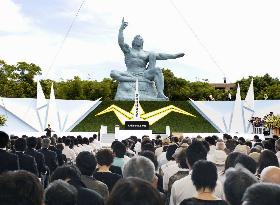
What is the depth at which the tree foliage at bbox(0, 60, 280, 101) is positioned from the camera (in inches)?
2822

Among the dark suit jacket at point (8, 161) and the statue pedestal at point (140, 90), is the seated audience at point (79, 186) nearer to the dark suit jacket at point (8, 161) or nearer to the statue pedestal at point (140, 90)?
A: the dark suit jacket at point (8, 161)

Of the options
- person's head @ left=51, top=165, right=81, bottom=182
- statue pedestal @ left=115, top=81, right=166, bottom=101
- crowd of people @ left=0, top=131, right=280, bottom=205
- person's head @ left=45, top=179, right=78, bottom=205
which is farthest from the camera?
statue pedestal @ left=115, top=81, right=166, bottom=101

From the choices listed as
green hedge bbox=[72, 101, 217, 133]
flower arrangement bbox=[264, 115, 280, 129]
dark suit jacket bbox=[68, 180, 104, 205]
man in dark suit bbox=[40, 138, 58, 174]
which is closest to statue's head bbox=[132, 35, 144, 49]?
green hedge bbox=[72, 101, 217, 133]

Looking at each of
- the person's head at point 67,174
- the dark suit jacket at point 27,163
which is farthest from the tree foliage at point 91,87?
the person's head at point 67,174

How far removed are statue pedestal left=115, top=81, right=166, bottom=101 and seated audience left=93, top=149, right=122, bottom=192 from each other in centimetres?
4467

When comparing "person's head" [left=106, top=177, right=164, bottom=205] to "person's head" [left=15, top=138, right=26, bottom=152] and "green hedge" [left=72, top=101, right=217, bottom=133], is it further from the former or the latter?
"green hedge" [left=72, top=101, right=217, bottom=133]

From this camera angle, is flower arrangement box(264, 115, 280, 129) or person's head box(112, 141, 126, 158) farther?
flower arrangement box(264, 115, 280, 129)

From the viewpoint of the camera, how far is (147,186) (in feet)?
10.4

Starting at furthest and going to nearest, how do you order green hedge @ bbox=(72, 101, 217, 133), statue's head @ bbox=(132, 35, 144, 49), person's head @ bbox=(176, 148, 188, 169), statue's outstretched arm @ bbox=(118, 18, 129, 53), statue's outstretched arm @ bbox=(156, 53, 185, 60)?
1. statue's head @ bbox=(132, 35, 144, 49)
2. statue's outstretched arm @ bbox=(118, 18, 129, 53)
3. statue's outstretched arm @ bbox=(156, 53, 185, 60)
4. green hedge @ bbox=(72, 101, 217, 133)
5. person's head @ bbox=(176, 148, 188, 169)

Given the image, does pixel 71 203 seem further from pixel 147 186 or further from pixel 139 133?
pixel 139 133

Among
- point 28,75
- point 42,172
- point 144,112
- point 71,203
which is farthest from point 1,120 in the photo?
point 28,75

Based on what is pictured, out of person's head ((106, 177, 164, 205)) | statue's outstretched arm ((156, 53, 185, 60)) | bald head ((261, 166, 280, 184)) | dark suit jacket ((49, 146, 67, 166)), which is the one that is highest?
statue's outstretched arm ((156, 53, 185, 60))

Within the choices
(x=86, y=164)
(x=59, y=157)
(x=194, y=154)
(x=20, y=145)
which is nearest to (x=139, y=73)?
(x=59, y=157)

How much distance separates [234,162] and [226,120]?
4018cm
